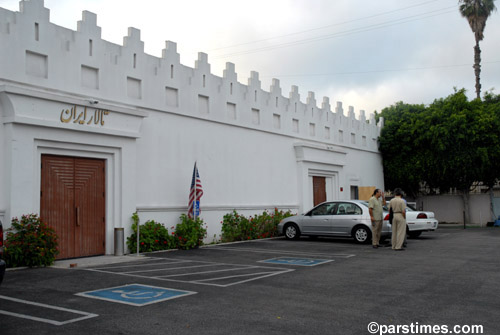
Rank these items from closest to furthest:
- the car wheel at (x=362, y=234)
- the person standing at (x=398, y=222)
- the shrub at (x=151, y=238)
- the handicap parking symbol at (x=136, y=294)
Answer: the handicap parking symbol at (x=136, y=294) < the shrub at (x=151, y=238) < the person standing at (x=398, y=222) < the car wheel at (x=362, y=234)

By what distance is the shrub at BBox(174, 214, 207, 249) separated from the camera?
14.6 meters

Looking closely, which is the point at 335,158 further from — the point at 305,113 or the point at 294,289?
the point at 294,289

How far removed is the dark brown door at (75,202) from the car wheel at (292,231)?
293 inches

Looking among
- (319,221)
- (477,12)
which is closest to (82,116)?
(319,221)

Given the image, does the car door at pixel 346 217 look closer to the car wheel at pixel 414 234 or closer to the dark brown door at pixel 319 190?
the car wheel at pixel 414 234

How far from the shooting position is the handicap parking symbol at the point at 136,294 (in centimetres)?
697

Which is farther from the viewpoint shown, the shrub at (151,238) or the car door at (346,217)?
the car door at (346,217)

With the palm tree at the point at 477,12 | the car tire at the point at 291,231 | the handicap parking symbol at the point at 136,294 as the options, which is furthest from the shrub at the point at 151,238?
the palm tree at the point at 477,12

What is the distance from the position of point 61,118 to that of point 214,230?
23.3 ft

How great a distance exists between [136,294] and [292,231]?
438 inches

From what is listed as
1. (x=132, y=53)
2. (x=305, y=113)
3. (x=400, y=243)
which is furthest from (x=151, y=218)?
(x=305, y=113)

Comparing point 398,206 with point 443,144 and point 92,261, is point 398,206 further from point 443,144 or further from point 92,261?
point 443,144

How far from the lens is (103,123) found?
12945 millimetres

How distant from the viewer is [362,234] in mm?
15977
